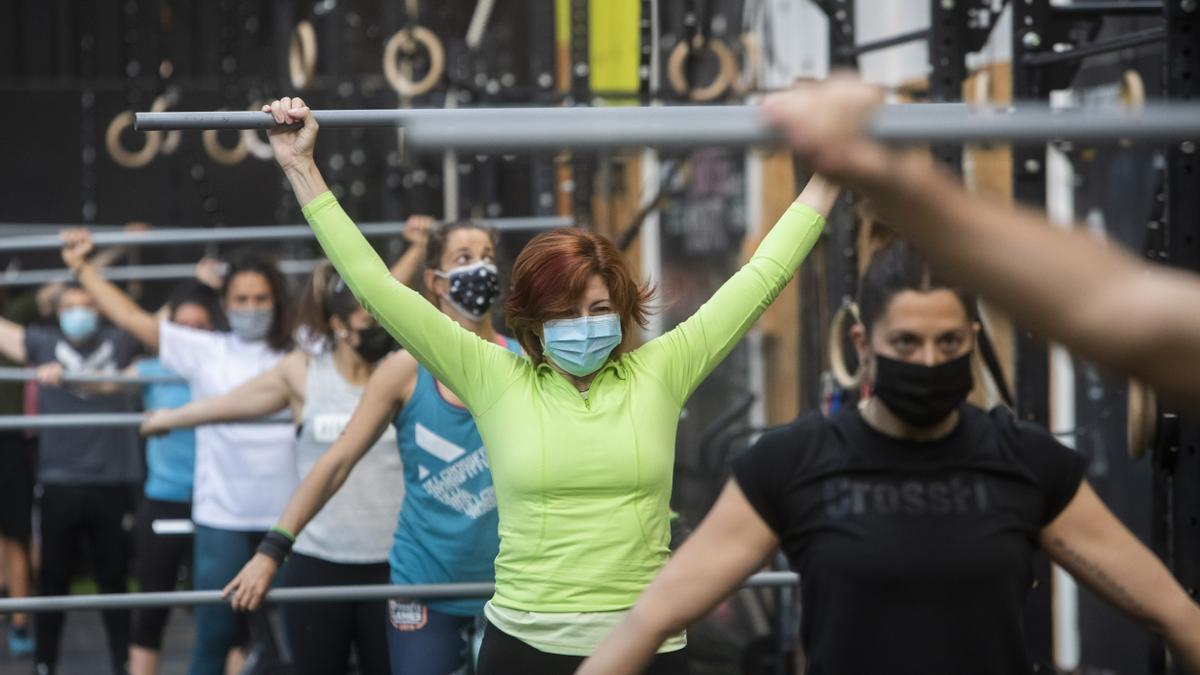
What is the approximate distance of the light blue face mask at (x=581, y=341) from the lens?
10.8 ft

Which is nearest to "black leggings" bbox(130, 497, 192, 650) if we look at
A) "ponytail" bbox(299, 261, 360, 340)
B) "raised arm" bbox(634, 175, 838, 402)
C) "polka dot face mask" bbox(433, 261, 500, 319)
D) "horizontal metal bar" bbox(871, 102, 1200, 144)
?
"ponytail" bbox(299, 261, 360, 340)

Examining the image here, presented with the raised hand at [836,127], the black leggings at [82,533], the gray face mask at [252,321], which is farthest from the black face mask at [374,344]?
the raised hand at [836,127]

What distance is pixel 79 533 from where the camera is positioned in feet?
24.4

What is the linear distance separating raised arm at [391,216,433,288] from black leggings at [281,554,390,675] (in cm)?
93

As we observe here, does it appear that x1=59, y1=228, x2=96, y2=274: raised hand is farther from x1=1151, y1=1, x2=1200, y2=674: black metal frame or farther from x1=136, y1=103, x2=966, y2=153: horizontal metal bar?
x1=136, y1=103, x2=966, y2=153: horizontal metal bar

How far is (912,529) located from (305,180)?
4.41 feet

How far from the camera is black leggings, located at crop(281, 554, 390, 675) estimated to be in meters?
4.63

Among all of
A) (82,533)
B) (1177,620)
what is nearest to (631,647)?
(1177,620)

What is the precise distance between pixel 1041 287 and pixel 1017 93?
374 centimetres

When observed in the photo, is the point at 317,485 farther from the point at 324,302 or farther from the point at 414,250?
the point at 414,250

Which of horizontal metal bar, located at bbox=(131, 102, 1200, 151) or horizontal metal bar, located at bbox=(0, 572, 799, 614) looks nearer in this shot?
horizontal metal bar, located at bbox=(131, 102, 1200, 151)

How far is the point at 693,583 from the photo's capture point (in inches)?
100

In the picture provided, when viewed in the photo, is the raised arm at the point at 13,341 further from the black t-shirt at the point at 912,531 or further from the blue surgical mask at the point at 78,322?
the black t-shirt at the point at 912,531

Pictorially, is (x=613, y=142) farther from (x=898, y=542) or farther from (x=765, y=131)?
(x=898, y=542)
